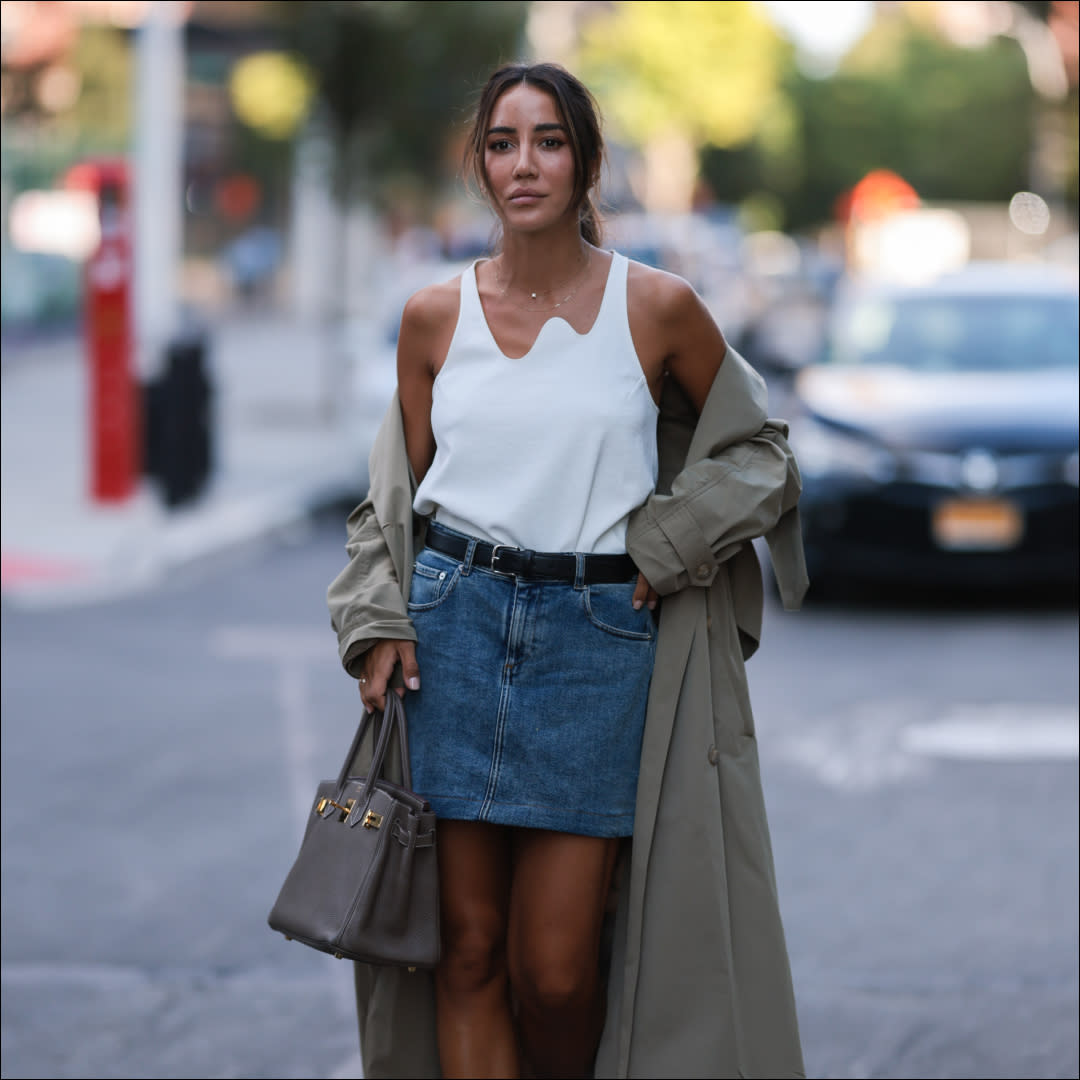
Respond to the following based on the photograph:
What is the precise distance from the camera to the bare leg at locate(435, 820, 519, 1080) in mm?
3256

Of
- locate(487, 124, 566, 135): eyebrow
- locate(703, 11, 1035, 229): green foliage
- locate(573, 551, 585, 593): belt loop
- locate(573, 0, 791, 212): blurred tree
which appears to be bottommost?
locate(573, 551, 585, 593): belt loop

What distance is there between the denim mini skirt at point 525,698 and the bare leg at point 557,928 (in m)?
0.07

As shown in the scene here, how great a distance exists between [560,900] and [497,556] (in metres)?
0.60

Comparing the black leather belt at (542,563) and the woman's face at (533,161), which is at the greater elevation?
the woman's face at (533,161)

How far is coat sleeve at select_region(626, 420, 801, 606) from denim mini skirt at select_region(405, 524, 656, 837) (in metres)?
0.09

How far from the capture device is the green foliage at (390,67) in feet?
57.5

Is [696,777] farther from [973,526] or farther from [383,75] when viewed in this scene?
[383,75]

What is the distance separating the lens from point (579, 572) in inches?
125

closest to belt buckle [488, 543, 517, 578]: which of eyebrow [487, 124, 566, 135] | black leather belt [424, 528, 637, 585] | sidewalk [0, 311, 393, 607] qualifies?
black leather belt [424, 528, 637, 585]

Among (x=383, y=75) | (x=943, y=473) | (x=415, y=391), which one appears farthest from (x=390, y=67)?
(x=415, y=391)

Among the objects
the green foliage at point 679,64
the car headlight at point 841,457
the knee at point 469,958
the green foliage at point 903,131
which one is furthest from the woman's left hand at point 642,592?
the green foliage at point 903,131

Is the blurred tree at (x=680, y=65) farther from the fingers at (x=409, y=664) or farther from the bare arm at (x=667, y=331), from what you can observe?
the fingers at (x=409, y=664)

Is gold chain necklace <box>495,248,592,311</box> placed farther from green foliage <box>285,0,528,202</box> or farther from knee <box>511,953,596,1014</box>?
green foliage <box>285,0,528,202</box>

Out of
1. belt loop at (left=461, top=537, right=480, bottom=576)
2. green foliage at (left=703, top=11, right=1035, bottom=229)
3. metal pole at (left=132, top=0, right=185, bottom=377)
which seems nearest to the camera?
belt loop at (left=461, top=537, right=480, bottom=576)
